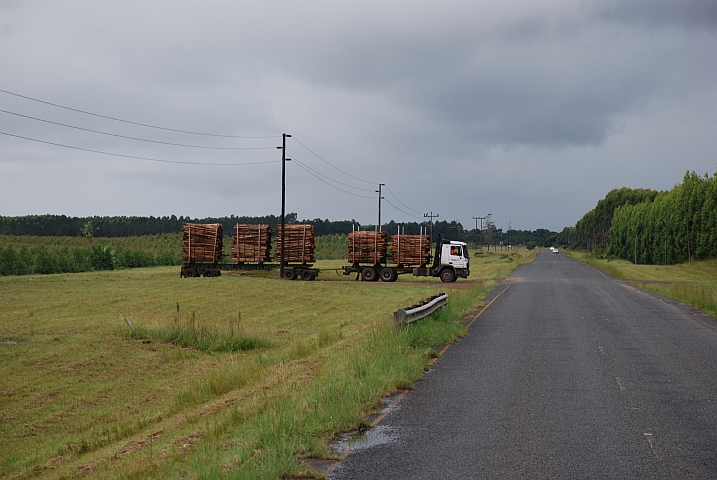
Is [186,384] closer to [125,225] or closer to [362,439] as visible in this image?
[362,439]

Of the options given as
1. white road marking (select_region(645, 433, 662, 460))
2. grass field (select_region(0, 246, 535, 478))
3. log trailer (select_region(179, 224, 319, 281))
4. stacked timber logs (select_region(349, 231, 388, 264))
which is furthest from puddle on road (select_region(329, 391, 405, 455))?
stacked timber logs (select_region(349, 231, 388, 264))

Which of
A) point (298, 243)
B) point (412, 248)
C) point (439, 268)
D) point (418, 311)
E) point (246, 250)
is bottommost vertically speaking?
point (418, 311)

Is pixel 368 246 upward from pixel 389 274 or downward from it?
upward

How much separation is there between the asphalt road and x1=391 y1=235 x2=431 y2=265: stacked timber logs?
32759 millimetres

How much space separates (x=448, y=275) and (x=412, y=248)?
10.7ft

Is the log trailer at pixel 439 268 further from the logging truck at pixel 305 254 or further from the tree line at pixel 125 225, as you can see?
the tree line at pixel 125 225

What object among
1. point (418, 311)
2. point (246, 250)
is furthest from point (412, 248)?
point (418, 311)

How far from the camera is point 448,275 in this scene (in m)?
51.4

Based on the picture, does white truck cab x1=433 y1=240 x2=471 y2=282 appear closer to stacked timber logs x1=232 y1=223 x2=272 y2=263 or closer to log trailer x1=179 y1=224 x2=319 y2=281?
log trailer x1=179 y1=224 x2=319 y2=281

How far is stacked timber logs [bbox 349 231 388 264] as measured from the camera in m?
51.0

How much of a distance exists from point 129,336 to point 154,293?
15.0 meters

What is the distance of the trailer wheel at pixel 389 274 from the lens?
5131 centimetres

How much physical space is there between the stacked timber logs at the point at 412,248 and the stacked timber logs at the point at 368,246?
1046 millimetres

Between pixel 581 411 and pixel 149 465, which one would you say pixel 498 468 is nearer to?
pixel 581 411
